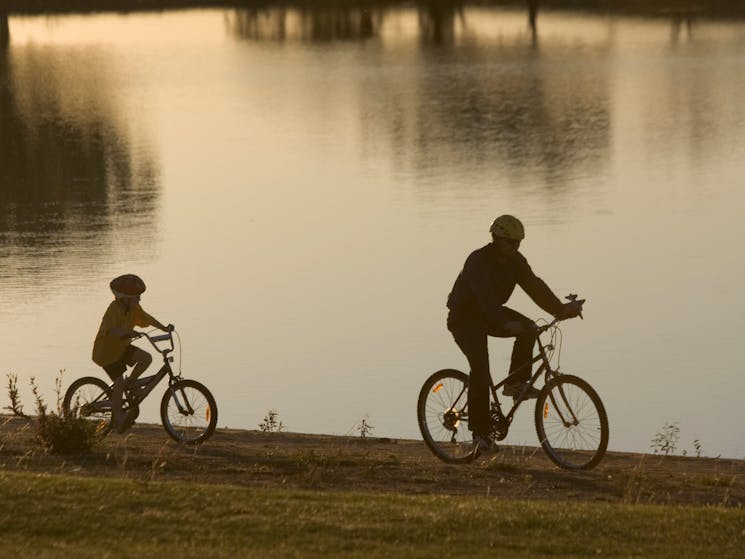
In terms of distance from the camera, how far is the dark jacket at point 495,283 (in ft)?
36.7

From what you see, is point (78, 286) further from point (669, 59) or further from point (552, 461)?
point (669, 59)

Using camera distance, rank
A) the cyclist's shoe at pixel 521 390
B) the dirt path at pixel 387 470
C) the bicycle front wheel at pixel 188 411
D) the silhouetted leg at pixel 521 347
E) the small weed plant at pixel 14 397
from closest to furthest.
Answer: the dirt path at pixel 387 470
the silhouetted leg at pixel 521 347
the cyclist's shoe at pixel 521 390
the bicycle front wheel at pixel 188 411
the small weed plant at pixel 14 397

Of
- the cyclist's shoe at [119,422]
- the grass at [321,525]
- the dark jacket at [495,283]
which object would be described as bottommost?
the cyclist's shoe at [119,422]

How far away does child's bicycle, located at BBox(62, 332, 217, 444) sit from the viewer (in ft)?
41.8

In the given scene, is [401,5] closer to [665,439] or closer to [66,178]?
[66,178]

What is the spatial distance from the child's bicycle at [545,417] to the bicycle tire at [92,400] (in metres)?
2.39

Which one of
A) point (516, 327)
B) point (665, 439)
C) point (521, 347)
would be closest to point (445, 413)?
point (521, 347)

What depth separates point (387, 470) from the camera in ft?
37.6

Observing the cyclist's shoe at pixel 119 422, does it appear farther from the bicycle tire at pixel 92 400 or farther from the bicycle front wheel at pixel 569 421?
the bicycle front wheel at pixel 569 421

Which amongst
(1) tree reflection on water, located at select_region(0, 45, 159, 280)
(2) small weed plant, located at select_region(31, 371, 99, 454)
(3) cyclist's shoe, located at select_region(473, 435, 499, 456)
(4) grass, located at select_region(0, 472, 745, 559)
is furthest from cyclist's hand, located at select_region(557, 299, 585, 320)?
(1) tree reflection on water, located at select_region(0, 45, 159, 280)

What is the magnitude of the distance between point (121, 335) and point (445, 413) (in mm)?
2410

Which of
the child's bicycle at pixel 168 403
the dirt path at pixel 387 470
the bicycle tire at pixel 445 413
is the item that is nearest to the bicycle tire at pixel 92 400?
the child's bicycle at pixel 168 403

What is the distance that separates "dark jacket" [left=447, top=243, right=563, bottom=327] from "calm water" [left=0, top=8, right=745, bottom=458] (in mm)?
4713

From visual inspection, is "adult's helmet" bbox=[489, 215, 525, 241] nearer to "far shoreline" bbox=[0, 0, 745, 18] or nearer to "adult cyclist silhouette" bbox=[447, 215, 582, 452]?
"adult cyclist silhouette" bbox=[447, 215, 582, 452]
